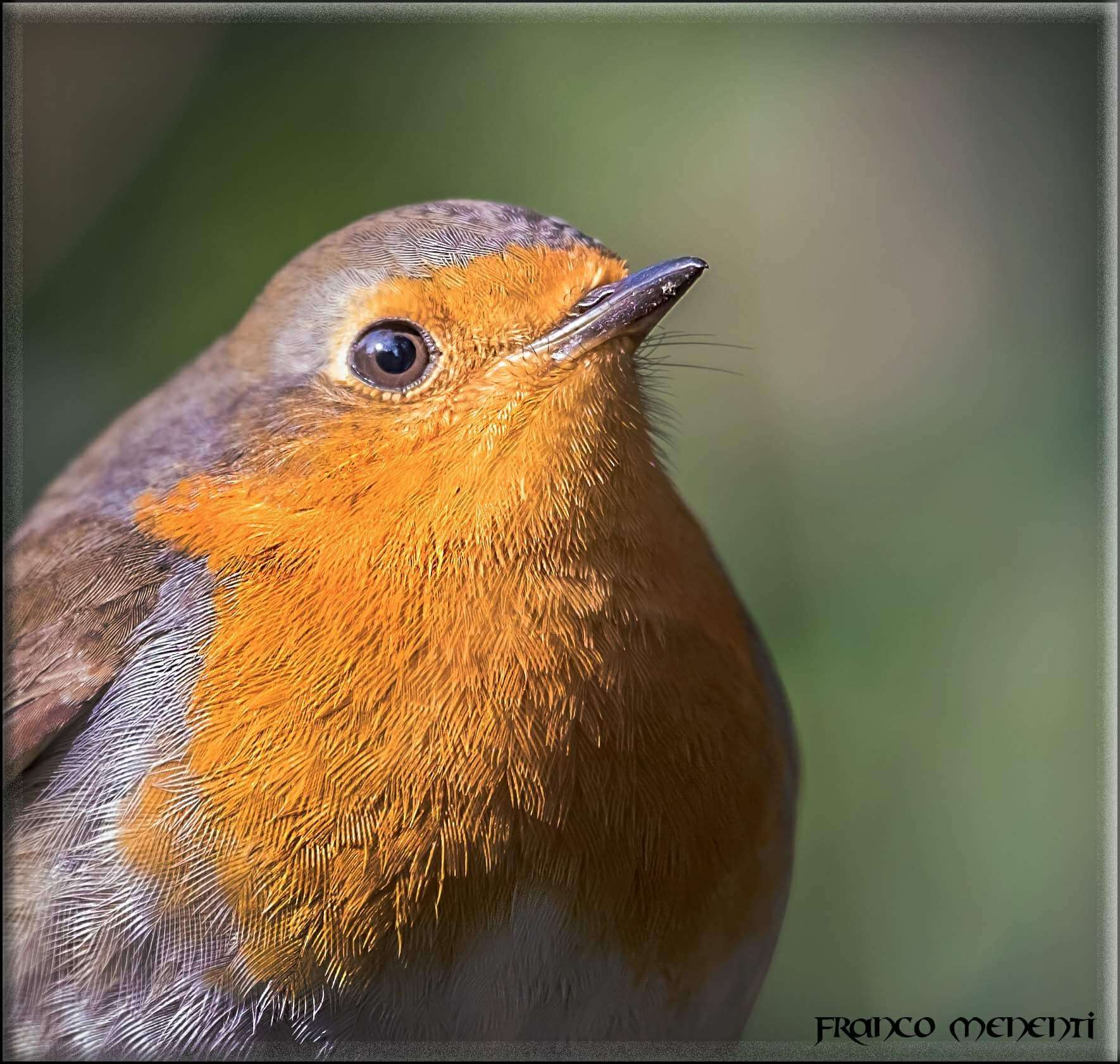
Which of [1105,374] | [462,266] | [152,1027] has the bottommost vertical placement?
[152,1027]

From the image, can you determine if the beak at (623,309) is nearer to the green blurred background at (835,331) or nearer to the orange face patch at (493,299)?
the orange face patch at (493,299)

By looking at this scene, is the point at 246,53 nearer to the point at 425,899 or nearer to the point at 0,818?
the point at 0,818

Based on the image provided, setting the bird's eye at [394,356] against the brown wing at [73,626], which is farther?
the brown wing at [73,626]

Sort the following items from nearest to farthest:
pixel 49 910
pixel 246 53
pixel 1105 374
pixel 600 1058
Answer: pixel 49 910, pixel 600 1058, pixel 1105 374, pixel 246 53

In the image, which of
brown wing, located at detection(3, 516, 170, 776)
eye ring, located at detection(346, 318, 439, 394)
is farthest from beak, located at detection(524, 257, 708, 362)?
brown wing, located at detection(3, 516, 170, 776)

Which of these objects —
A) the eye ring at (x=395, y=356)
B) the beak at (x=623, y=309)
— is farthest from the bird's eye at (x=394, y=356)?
Answer: the beak at (x=623, y=309)

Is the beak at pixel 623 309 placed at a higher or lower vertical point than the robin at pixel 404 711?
higher

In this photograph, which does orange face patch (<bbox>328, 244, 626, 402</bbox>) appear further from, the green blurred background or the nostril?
the green blurred background

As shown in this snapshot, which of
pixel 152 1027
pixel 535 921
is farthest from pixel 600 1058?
pixel 152 1027
